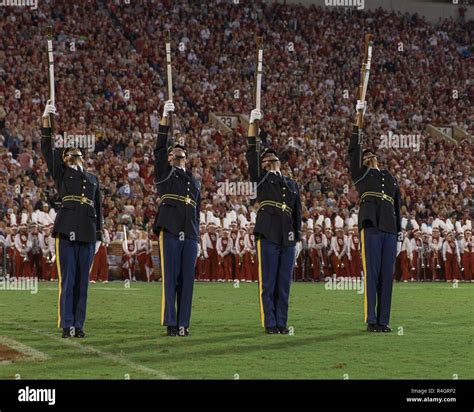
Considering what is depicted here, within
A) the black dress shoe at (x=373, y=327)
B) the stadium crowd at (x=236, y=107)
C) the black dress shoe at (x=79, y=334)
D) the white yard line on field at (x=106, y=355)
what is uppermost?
the stadium crowd at (x=236, y=107)

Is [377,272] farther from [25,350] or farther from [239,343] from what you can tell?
[25,350]

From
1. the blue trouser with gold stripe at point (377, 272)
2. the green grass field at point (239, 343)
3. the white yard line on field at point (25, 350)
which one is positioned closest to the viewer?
the green grass field at point (239, 343)

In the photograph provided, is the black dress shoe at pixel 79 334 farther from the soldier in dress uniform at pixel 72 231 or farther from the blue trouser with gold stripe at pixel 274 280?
the blue trouser with gold stripe at pixel 274 280

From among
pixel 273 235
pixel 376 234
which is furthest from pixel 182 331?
pixel 376 234

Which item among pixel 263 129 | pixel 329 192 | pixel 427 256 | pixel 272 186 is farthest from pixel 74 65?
pixel 272 186

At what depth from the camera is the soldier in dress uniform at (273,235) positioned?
44.5 feet

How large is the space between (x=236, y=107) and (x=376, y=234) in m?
24.4

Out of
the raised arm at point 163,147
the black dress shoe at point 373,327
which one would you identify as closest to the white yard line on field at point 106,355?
the raised arm at point 163,147

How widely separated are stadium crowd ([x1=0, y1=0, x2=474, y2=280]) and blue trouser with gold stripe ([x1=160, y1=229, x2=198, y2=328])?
14697 mm

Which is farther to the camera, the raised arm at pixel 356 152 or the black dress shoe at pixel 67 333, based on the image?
the raised arm at pixel 356 152

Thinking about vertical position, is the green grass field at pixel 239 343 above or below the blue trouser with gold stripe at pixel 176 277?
below

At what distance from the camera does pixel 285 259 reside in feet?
45.0

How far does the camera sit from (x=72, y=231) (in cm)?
1299

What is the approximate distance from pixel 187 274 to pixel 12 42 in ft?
77.1
